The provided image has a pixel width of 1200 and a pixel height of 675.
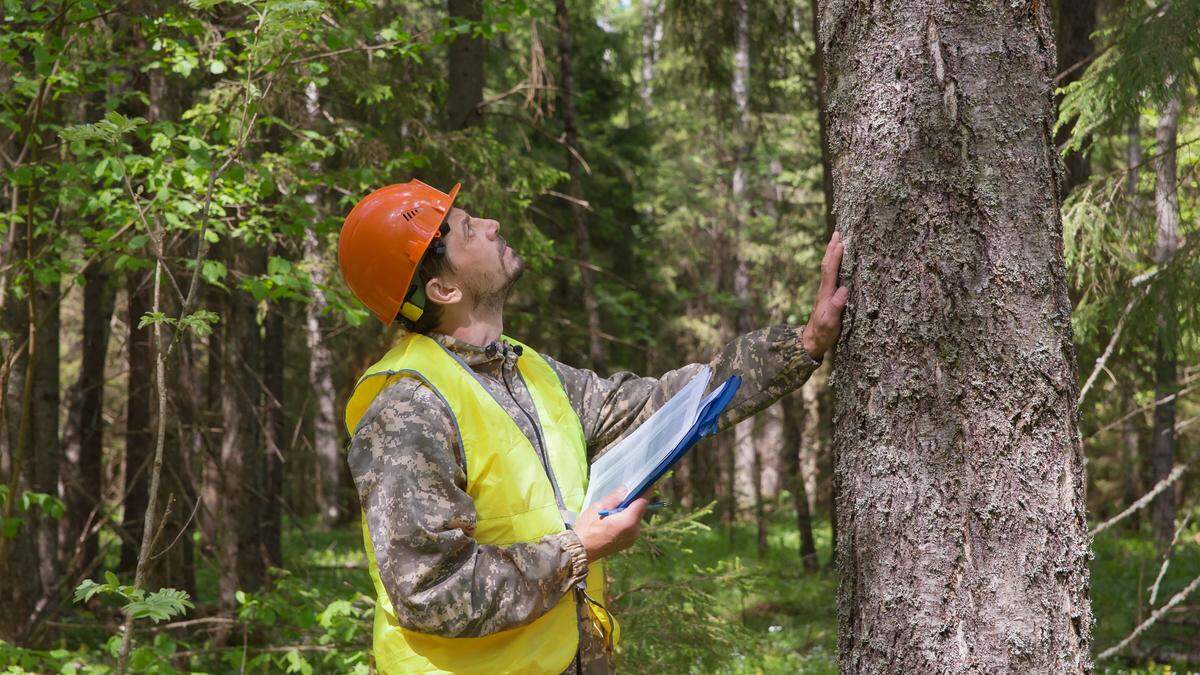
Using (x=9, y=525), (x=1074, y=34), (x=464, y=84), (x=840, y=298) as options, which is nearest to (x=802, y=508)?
(x=1074, y=34)

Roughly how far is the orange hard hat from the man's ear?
55 mm

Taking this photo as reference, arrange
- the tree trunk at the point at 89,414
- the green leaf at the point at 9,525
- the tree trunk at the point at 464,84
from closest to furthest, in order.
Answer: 1. the green leaf at the point at 9,525
2. the tree trunk at the point at 464,84
3. the tree trunk at the point at 89,414

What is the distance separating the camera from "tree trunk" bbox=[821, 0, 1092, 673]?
2.26m

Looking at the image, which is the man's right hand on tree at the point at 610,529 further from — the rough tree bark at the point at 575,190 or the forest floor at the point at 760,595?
the rough tree bark at the point at 575,190

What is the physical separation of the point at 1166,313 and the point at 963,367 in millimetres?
4219

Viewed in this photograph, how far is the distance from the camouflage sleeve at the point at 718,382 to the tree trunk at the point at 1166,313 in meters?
3.70

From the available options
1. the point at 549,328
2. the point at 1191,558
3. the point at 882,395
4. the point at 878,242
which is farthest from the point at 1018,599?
the point at 1191,558

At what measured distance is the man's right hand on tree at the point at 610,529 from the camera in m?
2.50

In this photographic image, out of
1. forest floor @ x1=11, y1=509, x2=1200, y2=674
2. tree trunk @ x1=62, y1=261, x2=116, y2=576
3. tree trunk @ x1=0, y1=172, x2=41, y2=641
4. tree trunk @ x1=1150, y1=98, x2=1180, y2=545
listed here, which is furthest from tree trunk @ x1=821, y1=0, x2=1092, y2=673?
tree trunk @ x1=62, y1=261, x2=116, y2=576

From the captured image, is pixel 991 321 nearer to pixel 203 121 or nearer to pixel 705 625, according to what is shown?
pixel 705 625

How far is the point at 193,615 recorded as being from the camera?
10430 millimetres

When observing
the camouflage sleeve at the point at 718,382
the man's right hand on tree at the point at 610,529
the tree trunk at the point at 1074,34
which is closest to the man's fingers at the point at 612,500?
the man's right hand on tree at the point at 610,529

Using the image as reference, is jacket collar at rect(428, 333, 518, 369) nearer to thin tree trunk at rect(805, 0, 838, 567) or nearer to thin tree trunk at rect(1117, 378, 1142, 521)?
thin tree trunk at rect(805, 0, 838, 567)

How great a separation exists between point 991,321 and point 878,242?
32cm
